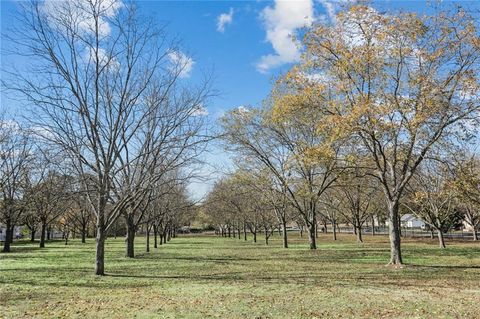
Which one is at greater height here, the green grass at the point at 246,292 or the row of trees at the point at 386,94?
the row of trees at the point at 386,94

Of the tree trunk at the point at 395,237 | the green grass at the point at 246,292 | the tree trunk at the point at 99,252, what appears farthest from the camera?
the tree trunk at the point at 395,237

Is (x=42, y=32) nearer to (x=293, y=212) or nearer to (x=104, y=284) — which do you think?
(x=104, y=284)

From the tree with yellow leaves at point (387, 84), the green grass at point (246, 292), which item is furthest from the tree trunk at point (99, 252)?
the tree with yellow leaves at point (387, 84)

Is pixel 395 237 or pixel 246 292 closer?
pixel 246 292

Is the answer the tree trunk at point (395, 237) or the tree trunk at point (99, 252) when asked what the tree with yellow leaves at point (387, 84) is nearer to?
the tree trunk at point (395, 237)

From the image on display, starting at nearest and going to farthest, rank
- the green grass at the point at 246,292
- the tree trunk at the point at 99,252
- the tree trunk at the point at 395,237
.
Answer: the green grass at the point at 246,292 → the tree trunk at the point at 99,252 → the tree trunk at the point at 395,237

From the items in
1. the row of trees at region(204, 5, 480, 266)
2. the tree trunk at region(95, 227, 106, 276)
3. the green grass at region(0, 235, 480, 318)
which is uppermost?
the row of trees at region(204, 5, 480, 266)

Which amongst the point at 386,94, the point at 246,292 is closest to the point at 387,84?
the point at 386,94

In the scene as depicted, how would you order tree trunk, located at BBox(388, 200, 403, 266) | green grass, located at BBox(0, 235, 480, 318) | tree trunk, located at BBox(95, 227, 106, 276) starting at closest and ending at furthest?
green grass, located at BBox(0, 235, 480, 318) → tree trunk, located at BBox(95, 227, 106, 276) → tree trunk, located at BBox(388, 200, 403, 266)

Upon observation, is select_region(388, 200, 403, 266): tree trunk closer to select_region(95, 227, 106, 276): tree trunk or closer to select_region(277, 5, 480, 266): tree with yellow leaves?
select_region(277, 5, 480, 266): tree with yellow leaves

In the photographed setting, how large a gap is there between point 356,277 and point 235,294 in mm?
4996

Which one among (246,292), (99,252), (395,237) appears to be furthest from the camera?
(395,237)

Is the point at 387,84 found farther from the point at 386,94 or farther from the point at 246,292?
the point at 246,292

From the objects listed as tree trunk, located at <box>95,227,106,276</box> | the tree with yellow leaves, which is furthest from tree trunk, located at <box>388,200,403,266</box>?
tree trunk, located at <box>95,227,106,276</box>
